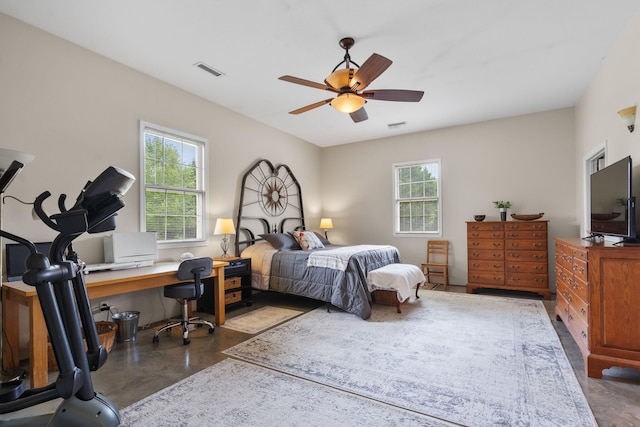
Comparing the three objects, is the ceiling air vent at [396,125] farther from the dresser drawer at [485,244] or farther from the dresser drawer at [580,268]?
the dresser drawer at [580,268]

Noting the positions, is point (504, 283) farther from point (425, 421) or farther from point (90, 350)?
point (90, 350)

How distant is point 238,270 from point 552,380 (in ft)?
11.2

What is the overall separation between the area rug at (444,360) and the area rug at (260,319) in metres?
0.19

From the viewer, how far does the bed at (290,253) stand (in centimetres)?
397

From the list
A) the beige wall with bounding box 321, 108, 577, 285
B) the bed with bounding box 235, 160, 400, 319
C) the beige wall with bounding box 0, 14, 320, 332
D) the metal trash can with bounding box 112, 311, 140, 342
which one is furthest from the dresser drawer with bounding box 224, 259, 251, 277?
the beige wall with bounding box 321, 108, 577, 285

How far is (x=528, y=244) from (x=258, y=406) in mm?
4478

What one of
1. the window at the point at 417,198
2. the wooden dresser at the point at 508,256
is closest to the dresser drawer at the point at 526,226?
the wooden dresser at the point at 508,256

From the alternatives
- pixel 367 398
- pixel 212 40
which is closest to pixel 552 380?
pixel 367 398

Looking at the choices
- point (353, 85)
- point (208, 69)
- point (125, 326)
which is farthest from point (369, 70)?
point (125, 326)

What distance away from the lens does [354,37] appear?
9.90 feet

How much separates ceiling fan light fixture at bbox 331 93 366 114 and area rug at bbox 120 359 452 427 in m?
2.37

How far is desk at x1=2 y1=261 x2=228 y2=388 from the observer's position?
2.30 meters

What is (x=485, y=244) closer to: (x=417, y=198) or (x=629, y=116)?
(x=417, y=198)

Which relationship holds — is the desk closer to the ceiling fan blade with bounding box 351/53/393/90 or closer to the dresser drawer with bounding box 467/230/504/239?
the ceiling fan blade with bounding box 351/53/393/90
